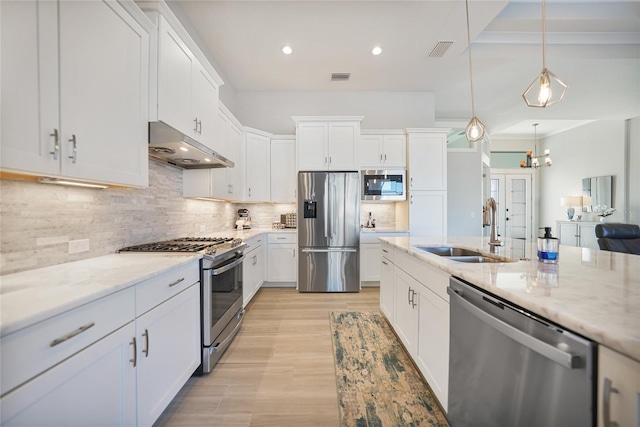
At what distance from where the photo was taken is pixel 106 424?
1020mm

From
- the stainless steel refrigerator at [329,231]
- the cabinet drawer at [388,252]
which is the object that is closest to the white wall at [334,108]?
the stainless steel refrigerator at [329,231]

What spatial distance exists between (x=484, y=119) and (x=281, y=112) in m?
5.02

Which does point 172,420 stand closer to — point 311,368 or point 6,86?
point 311,368

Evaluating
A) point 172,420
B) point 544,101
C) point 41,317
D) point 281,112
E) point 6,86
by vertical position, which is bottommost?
point 172,420

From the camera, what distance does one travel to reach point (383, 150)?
419cm

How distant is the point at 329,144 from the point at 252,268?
2.19 meters

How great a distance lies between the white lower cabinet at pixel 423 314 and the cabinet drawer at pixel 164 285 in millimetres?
1595

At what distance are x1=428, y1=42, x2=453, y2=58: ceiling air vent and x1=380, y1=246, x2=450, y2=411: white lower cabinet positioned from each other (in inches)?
110

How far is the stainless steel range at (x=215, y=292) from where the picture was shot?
187cm

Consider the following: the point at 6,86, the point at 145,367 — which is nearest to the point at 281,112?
the point at 6,86

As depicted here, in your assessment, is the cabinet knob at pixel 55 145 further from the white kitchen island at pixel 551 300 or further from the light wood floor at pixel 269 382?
the white kitchen island at pixel 551 300

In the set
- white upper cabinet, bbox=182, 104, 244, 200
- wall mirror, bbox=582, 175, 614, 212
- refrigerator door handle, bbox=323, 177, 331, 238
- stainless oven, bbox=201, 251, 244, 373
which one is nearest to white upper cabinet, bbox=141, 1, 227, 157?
white upper cabinet, bbox=182, 104, 244, 200

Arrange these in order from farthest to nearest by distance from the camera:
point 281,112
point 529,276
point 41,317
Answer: point 281,112 → point 529,276 → point 41,317

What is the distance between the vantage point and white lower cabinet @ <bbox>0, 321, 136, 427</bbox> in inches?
29.3
